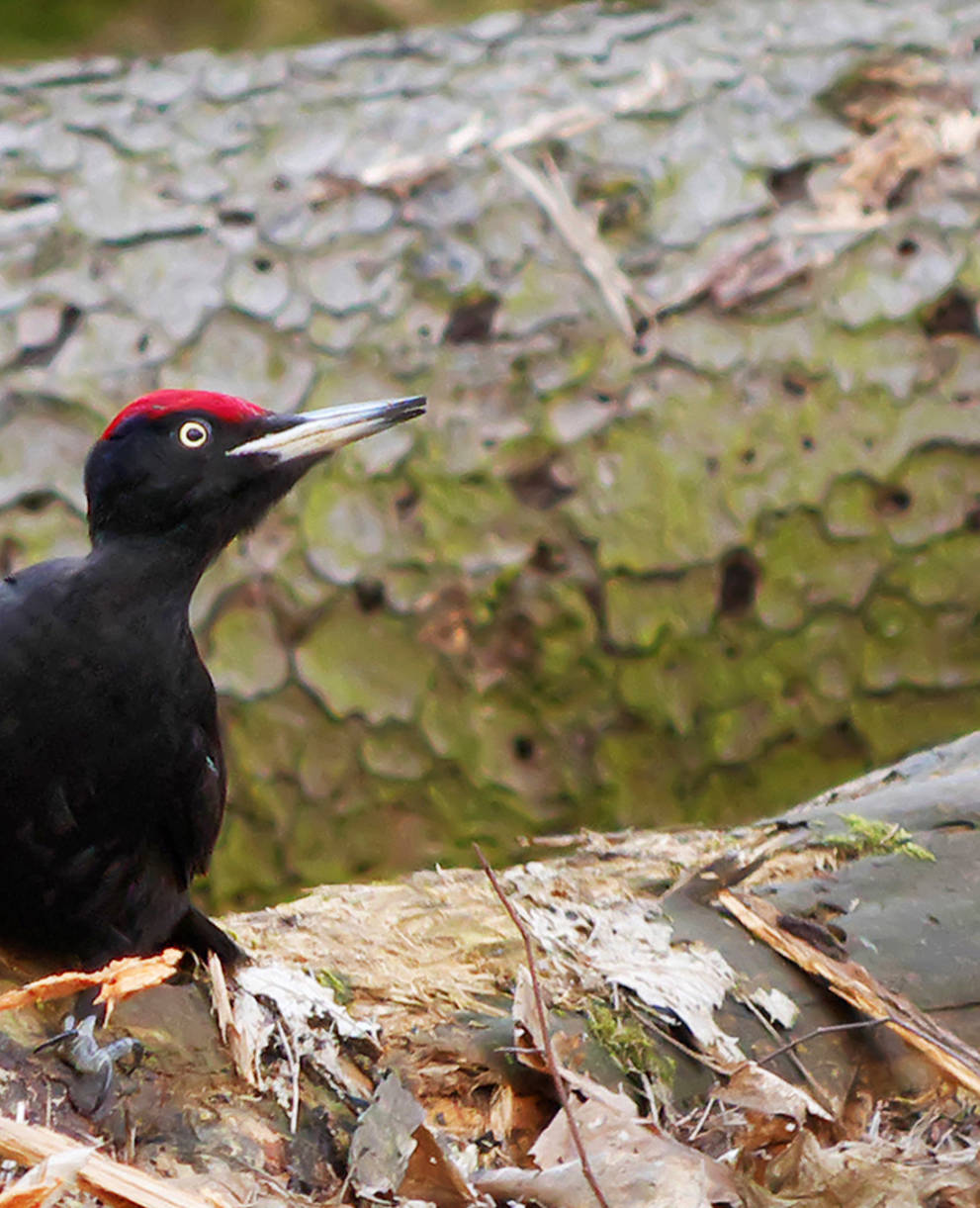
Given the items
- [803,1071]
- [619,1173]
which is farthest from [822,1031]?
[619,1173]

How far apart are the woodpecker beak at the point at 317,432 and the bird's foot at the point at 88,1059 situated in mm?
800

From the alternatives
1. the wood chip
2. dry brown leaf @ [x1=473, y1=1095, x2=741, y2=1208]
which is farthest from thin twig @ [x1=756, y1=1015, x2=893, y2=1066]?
the wood chip

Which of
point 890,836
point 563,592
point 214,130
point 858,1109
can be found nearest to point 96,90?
point 214,130

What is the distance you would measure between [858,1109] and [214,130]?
2.86 metres

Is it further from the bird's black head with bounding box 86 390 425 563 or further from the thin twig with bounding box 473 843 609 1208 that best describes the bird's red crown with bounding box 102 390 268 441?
the thin twig with bounding box 473 843 609 1208

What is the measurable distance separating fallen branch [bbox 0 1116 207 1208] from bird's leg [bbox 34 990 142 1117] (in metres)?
0.06

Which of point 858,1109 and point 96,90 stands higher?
point 96,90

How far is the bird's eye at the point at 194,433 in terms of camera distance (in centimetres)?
226

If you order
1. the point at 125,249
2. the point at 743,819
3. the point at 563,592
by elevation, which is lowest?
the point at 743,819

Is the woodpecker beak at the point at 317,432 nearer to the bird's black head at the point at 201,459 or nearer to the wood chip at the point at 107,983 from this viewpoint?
the bird's black head at the point at 201,459

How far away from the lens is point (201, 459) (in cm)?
227

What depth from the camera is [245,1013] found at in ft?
6.14

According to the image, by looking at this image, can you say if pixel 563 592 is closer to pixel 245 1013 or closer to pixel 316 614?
pixel 316 614

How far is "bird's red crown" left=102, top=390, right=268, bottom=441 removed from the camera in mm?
2238
